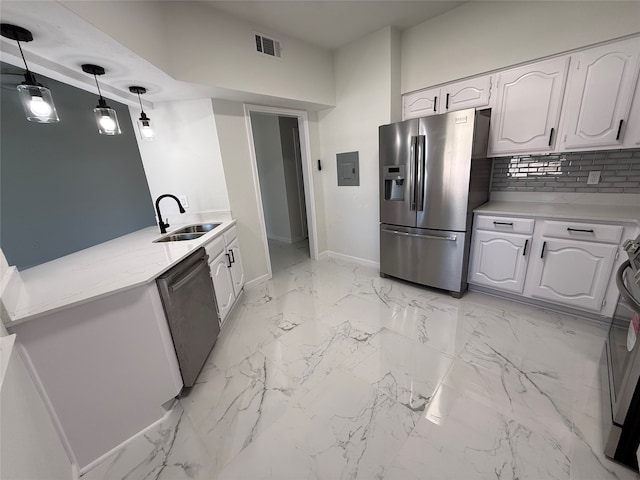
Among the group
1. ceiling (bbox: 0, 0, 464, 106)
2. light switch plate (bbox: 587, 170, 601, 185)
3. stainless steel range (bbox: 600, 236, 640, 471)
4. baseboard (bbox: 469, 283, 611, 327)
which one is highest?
ceiling (bbox: 0, 0, 464, 106)

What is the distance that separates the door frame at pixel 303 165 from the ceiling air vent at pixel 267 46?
52 cm

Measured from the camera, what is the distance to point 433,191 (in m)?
2.45

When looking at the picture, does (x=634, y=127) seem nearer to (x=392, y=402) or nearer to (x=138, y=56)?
(x=392, y=402)

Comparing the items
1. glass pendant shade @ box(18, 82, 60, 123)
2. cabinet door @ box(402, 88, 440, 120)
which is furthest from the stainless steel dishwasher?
cabinet door @ box(402, 88, 440, 120)

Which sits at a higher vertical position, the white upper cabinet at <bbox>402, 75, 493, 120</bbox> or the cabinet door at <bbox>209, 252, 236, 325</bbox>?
the white upper cabinet at <bbox>402, 75, 493, 120</bbox>

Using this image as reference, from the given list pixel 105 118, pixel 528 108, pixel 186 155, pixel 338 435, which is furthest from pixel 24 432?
pixel 528 108

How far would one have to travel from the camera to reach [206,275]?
1.91m

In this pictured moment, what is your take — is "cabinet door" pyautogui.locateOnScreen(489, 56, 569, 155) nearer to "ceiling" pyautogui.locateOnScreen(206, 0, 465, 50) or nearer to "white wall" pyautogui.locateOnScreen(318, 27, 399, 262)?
"ceiling" pyautogui.locateOnScreen(206, 0, 465, 50)

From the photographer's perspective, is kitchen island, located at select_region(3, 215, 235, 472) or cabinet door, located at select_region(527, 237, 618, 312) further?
cabinet door, located at select_region(527, 237, 618, 312)

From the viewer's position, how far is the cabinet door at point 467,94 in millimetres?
2390

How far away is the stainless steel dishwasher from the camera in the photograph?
4.77ft

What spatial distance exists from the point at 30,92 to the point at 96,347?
4.13ft

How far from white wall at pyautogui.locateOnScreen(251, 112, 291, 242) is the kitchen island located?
11.0 feet

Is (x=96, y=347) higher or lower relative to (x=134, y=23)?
lower
